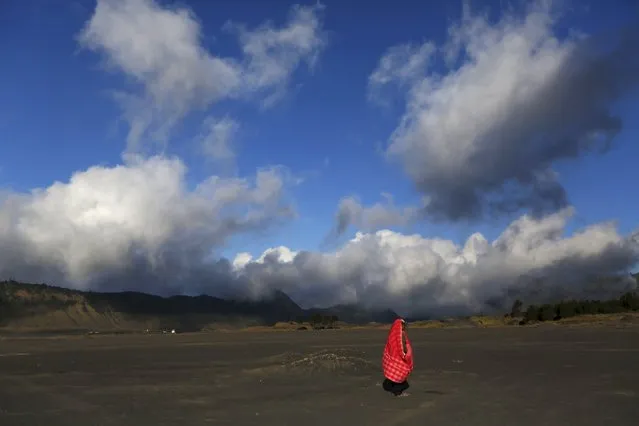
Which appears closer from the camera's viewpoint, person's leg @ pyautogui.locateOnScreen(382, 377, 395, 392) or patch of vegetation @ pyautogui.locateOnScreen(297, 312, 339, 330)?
person's leg @ pyautogui.locateOnScreen(382, 377, 395, 392)

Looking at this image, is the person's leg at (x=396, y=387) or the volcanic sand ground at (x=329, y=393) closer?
the volcanic sand ground at (x=329, y=393)

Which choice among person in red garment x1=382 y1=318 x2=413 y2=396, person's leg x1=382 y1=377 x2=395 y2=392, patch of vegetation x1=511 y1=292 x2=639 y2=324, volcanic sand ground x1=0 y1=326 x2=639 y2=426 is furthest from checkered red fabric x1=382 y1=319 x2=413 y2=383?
patch of vegetation x1=511 y1=292 x2=639 y2=324

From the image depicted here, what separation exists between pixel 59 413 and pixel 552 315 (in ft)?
271

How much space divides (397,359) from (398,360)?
4 centimetres

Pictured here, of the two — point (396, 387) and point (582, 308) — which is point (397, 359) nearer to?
point (396, 387)

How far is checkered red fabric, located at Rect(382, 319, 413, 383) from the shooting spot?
1614cm

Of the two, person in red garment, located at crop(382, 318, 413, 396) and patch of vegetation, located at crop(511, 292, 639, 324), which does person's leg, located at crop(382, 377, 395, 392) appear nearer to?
person in red garment, located at crop(382, 318, 413, 396)

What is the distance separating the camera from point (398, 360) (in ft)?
53.1

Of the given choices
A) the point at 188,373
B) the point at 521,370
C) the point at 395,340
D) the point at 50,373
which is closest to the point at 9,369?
the point at 50,373

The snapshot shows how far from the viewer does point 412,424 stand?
12398 mm

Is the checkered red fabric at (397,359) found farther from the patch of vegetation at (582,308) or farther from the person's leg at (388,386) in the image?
the patch of vegetation at (582,308)

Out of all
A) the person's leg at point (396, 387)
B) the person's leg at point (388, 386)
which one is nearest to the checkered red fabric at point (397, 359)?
the person's leg at point (396, 387)

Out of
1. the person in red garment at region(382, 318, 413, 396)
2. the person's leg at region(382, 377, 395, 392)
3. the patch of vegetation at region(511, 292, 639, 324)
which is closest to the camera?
the person in red garment at region(382, 318, 413, 396)

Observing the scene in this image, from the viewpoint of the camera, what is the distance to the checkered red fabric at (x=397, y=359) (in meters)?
16.1
